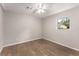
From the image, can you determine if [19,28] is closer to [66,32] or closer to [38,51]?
[38,51]

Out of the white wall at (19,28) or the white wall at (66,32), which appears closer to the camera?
the white wall at (66,32)

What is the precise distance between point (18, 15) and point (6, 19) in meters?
0.58

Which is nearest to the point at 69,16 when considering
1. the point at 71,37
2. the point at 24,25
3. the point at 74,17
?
the point at 74,17

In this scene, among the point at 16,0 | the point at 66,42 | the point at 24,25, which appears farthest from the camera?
the point at 24,25

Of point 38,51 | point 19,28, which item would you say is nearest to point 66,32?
point 38,51

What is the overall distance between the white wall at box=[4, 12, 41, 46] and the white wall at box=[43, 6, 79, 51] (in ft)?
1.40

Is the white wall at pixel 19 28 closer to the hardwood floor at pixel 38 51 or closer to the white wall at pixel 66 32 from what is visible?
the white wall at pixel 66 32

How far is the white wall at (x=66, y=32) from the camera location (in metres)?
2.24

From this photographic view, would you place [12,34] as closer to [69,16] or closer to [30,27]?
[30,27]

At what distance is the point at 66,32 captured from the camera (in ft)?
8.09

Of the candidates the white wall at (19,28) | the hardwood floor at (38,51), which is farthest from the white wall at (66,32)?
the white wall at (19,28)

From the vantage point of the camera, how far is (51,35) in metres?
3.06

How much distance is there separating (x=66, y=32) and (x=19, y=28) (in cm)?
210

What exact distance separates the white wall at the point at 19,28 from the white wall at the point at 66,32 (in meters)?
0.43
